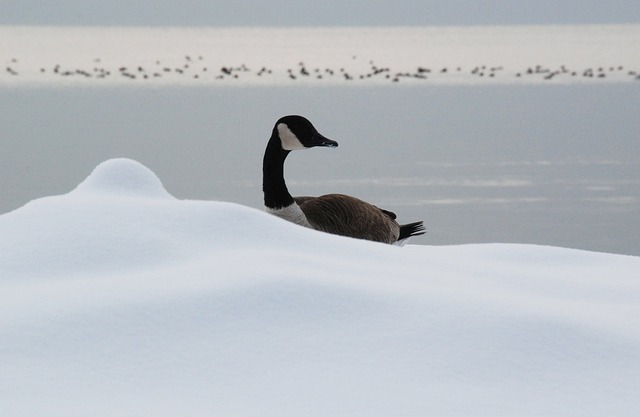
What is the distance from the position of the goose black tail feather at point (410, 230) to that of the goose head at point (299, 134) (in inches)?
51.4

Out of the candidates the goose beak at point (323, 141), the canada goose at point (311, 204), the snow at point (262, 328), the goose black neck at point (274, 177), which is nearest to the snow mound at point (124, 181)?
the snow at point (262, 328)

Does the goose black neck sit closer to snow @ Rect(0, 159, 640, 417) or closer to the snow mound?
the snow mound

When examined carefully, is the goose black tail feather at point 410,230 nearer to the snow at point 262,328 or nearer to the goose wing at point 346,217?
the goose wing at point 346,217

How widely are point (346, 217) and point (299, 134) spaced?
0.99 m

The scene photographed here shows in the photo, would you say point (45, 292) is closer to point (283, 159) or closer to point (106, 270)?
point (106, 270)

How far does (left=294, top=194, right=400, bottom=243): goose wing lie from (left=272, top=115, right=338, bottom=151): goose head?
529 mm

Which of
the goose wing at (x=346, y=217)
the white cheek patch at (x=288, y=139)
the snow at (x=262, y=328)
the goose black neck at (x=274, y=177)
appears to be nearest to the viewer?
the snow at (x=262, y=328)

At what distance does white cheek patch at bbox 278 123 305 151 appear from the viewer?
845 cm

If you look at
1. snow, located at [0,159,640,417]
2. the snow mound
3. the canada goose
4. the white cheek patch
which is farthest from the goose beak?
snow, located at [0,159,640,417]

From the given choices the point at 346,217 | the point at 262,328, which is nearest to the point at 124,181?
the point at 262,328

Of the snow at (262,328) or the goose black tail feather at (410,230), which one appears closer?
the snow at (262,328)

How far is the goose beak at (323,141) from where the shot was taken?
8297 millimetres

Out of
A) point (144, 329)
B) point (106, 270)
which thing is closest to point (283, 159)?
point (106, 270)

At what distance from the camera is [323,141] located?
8336 millimetres
